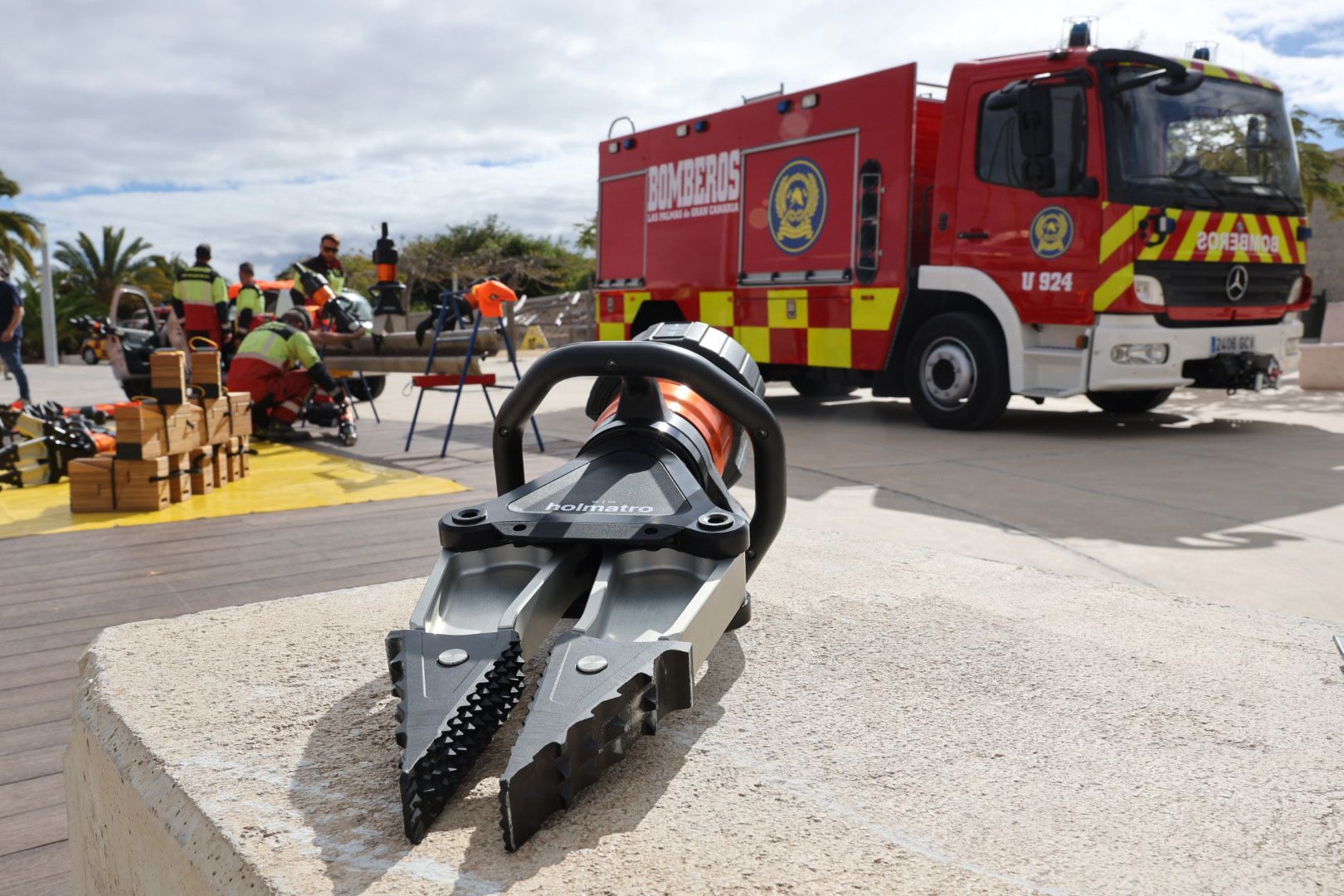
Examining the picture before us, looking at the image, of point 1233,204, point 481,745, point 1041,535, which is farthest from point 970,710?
point 1233,204

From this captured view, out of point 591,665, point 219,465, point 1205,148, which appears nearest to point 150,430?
point 219,465

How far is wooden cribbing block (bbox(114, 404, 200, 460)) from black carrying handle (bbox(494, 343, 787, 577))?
133 inches

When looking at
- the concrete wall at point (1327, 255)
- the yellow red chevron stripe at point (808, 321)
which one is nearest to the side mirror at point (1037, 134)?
the yellow red chevron stripe at point (808, 321)

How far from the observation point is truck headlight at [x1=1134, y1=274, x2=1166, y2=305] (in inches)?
257

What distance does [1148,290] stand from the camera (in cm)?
657

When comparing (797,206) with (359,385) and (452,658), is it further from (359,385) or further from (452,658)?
(452,658)

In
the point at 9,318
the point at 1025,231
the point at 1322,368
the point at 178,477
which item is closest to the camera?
the point at 178,477

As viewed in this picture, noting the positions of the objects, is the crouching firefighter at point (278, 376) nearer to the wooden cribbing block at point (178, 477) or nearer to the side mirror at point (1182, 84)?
the wooden cribbing block at point (178, 477)

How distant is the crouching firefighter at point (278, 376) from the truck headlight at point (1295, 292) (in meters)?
6.55

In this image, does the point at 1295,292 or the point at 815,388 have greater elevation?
the point at 1295,292

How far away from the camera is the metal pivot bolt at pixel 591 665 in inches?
45.9

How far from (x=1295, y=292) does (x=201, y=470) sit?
23.2 feet

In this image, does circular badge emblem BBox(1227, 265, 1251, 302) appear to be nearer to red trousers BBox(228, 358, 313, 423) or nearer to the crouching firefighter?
the crouching firefighter

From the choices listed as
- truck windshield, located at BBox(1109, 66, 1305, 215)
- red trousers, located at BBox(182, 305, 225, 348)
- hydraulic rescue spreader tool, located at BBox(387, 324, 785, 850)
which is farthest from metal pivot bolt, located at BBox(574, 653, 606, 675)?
red trousers, located at BBox(182, 305, 225, 348)
